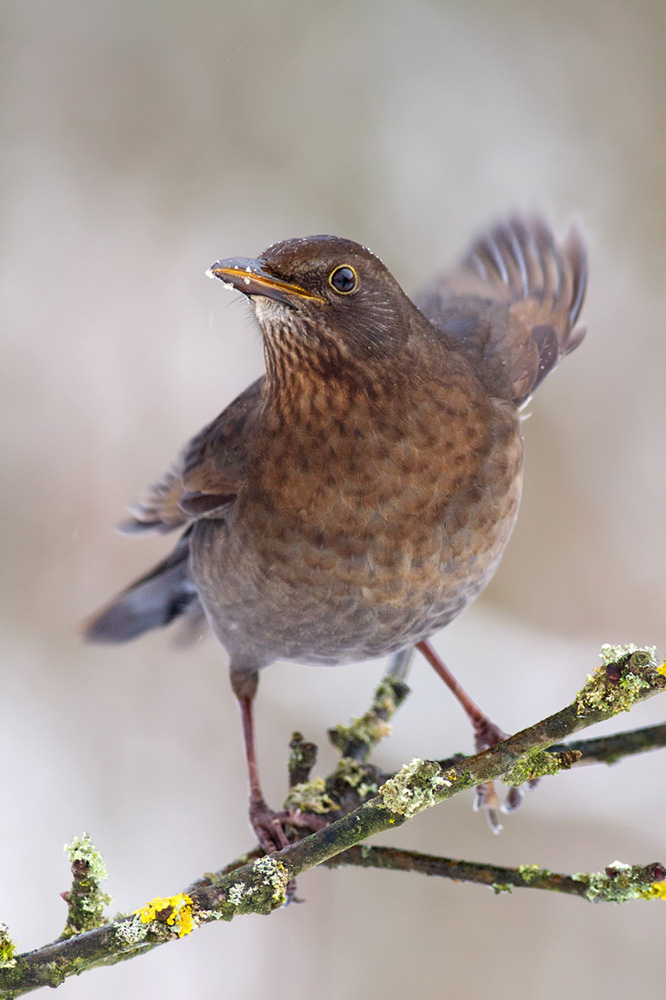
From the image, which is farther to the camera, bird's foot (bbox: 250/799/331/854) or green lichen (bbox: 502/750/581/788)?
bird's foot (bbox: 250/799/331/854)

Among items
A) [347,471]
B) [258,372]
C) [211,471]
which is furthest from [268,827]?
[258,372]

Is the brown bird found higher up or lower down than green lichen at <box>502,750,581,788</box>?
higher up

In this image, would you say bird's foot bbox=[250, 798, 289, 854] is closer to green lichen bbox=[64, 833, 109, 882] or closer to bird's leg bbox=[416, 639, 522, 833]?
bird's leg bbox=[416, 639, 522, 833]

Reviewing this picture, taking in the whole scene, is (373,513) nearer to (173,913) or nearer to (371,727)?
(371,727)

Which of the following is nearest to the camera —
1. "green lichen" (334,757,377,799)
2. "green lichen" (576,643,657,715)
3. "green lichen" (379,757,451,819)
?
"green lichen" (576,643,657,715)

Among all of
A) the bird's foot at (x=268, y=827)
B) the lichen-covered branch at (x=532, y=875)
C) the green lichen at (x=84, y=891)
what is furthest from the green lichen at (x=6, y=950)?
the bird's foot at (x=268, y=827)

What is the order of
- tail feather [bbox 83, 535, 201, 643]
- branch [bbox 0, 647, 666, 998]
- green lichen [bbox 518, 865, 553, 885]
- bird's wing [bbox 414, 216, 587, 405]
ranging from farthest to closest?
1. tail feather [bbox 83, 535, 201, 643]
2. bird's wing [bbox 414, 216, 587, 405]
3. green lichen [bbox 518, 865, 553, 885]
4. branch [bbox 0, 647, 666, 998]

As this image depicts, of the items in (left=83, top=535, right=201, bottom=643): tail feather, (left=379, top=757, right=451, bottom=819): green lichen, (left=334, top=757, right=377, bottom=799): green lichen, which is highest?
(left=83, top=535, right=201, bottom=643): tail feather

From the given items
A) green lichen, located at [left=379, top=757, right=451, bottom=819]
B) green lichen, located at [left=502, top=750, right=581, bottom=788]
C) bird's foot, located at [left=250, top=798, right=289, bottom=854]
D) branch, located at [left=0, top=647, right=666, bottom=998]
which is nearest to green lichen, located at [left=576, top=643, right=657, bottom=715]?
branch, located at [left=0, top=647, right=666, bottom=998]
